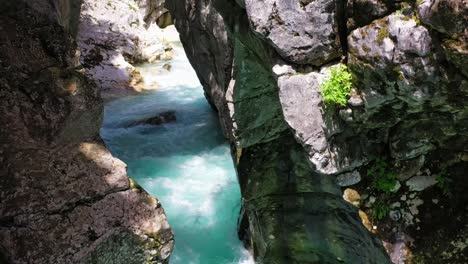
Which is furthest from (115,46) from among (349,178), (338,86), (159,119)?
(338,86)

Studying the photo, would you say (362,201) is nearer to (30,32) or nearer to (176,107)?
(30,32)

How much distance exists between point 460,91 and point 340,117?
5.87 feet

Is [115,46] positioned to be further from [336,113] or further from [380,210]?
[380,210]

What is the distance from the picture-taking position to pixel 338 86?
626cm

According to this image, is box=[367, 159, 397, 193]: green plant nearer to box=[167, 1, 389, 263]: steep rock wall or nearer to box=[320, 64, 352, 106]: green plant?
box=[167, 1, 389, 263]: steep rock wall

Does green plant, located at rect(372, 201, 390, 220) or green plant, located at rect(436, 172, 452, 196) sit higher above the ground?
green plant, located at rect(436, 172, 452, 196)

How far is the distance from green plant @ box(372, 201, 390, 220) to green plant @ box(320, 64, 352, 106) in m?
2.03

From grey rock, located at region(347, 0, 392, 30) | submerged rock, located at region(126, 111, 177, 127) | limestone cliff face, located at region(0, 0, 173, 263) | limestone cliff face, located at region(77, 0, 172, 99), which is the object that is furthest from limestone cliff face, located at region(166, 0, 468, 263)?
limestone cliff face, located at region(77, 0, 172, 99)

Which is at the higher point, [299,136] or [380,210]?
[299,136]

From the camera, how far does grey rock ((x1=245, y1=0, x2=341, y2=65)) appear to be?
6109 millimetres

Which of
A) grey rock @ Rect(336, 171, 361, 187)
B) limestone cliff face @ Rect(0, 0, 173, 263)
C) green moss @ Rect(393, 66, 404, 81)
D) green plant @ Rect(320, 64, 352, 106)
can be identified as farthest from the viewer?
grey rock @ Rect(336, 171, 361, 187)

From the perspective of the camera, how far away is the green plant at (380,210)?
700 centimetres

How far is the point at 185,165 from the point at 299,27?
29.3 feet

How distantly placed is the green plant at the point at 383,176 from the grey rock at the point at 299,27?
2118mm
